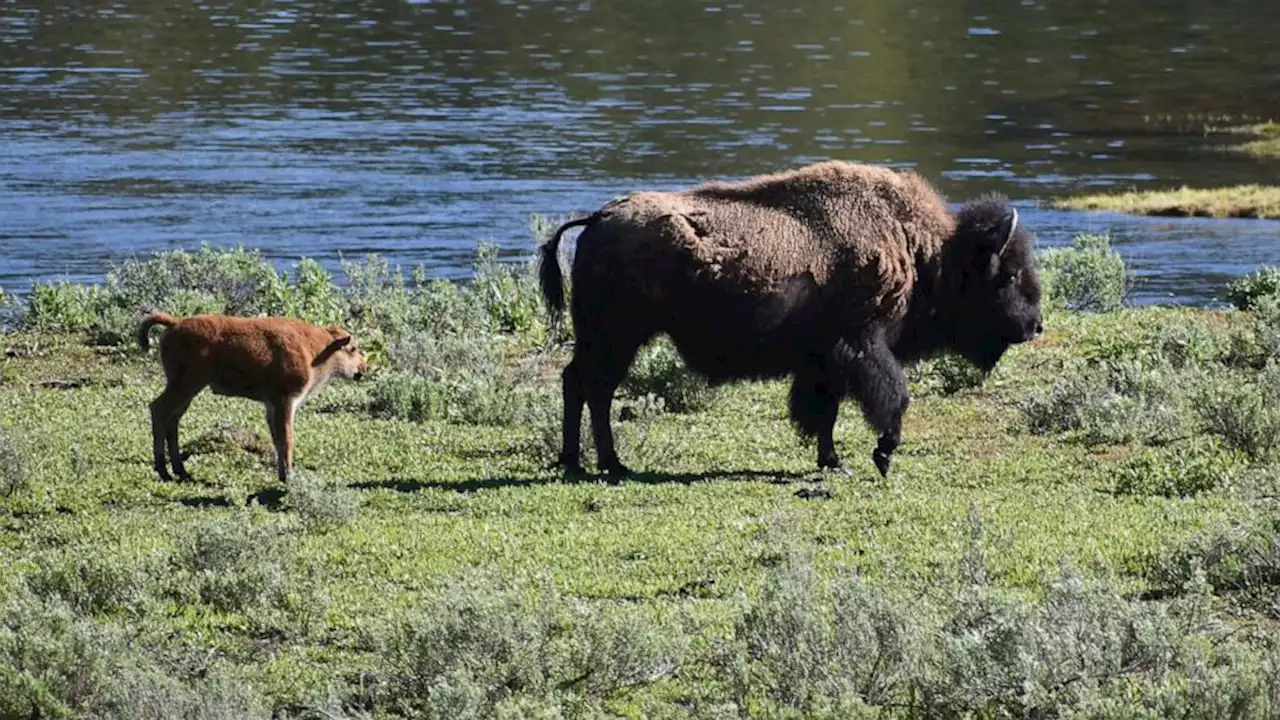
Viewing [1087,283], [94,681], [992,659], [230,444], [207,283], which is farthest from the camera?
[1087,283]

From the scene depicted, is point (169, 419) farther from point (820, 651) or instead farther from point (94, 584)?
point (820, 651)

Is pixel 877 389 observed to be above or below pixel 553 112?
above

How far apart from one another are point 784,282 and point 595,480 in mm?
1600

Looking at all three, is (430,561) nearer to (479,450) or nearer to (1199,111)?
(479,450)

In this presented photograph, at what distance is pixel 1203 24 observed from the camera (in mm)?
62531

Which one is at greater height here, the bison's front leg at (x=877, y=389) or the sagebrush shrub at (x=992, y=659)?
the sagebrush shrub at (x=992, y=659)

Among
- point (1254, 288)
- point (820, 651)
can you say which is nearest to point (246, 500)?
point (820, 651)

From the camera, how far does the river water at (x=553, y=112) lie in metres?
30.5

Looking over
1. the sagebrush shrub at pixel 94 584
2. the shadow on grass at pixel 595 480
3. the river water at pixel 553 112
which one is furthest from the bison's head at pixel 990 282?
the river water at pixel 553 112

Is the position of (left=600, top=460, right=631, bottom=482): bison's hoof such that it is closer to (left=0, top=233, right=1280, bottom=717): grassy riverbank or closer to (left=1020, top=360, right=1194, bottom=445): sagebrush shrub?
(left=0, top=233, right=1280, bottom=717): grassy riverbank

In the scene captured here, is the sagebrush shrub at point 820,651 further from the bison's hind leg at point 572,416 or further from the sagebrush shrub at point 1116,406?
the sagebrush shrub at point 1116,406

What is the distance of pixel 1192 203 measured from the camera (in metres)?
33.2

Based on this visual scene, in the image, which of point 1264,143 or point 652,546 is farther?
point 1264,143

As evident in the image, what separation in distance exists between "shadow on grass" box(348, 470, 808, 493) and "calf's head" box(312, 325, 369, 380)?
85 cm
